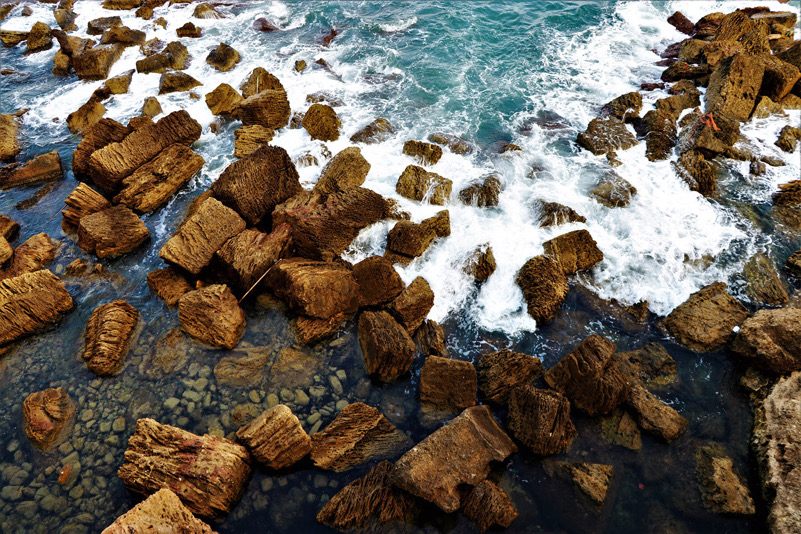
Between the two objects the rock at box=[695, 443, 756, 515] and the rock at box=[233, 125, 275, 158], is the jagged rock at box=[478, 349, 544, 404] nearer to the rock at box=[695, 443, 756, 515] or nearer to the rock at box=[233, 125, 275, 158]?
the rock at box=[695, 443, 756, 515]

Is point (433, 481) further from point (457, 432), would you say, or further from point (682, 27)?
point (682, 27)

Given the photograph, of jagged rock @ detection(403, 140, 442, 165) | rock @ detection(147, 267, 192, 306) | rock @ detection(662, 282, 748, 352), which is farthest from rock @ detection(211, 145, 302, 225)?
rock @ detection(662, 282, 748, 352)

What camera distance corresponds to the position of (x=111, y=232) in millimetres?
10359

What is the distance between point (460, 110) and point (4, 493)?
15.6m

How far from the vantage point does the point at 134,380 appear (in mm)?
8078

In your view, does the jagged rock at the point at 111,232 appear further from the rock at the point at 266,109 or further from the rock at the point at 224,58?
the rock at the point at 224,58

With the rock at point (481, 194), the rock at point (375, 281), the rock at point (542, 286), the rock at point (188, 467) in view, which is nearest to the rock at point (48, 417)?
the rock at point (188, 467)

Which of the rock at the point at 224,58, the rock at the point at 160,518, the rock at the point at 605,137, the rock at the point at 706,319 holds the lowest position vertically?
the rock at the point at 706,319

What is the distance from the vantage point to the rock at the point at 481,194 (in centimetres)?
1175

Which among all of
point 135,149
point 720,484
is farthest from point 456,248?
point 135,149

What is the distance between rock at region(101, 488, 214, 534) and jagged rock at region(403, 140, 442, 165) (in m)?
10.5

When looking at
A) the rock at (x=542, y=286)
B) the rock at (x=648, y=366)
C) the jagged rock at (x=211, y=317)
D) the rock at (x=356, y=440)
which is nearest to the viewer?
the rock at (x=356, y=440)

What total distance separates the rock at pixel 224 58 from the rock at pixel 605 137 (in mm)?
14439

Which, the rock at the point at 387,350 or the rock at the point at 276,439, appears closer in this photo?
the rock at the point at 276,439
